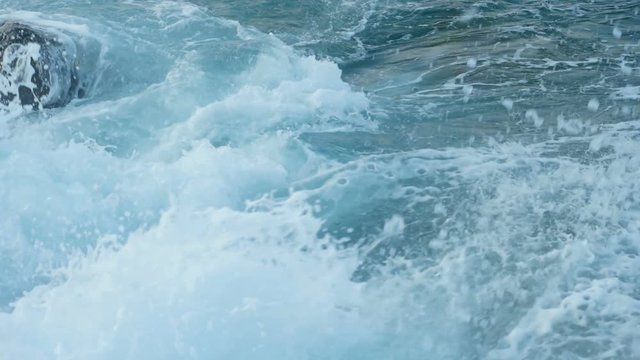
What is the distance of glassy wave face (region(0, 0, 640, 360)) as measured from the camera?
15.5 ft

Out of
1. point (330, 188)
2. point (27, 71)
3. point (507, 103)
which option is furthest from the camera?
point (27, 71)

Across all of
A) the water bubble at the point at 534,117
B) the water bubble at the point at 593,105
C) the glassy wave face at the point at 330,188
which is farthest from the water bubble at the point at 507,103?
the water bubble at the point at 593,105

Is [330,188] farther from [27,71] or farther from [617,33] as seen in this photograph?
[617,33]

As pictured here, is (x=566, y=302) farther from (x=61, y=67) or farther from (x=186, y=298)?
(x=61, y=67)

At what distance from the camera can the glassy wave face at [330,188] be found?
473 cm

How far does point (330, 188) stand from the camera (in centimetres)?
616

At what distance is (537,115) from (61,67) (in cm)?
486

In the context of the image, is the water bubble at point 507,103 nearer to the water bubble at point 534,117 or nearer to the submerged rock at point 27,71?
the water bubble at point 534,117

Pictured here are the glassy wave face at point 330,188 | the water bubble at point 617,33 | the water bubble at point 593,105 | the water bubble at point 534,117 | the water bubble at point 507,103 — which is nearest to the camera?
the glassy wave face at point 330,188

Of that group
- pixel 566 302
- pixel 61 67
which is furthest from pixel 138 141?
pixel 566 302

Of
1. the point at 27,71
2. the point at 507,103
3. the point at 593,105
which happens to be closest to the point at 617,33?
the point at 593,105

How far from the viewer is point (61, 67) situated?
790 cm

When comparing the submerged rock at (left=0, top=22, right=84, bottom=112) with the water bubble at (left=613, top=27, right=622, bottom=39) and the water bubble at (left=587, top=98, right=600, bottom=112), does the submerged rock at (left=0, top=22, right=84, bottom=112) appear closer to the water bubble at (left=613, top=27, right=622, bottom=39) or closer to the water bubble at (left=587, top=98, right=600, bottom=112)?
the water bubble at (left=587, top=98, right=600, bottom=112)

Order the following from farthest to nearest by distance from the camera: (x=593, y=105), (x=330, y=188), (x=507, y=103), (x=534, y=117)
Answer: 1. (x=507, y=103)
2. (x=593, y=105)
3. (x=534, y=117)
4. (x=330, y=188)
